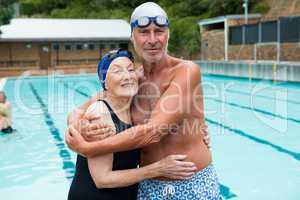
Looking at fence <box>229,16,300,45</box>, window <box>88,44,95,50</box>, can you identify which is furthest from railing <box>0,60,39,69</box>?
fence <box>229,16,300,45</box>

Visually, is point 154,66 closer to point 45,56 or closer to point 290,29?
point 290,29

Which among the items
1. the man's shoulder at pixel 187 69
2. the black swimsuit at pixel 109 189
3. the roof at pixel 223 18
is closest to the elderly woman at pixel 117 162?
the black swimsuit at pixel 109 189

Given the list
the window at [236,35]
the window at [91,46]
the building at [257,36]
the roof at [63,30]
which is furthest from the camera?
the window at [91,46]

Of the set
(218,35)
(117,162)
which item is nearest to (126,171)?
(117,162)

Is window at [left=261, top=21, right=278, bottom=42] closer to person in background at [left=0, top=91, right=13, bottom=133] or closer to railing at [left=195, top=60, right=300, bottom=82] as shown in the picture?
railing at [left=195, top=60, right=300, bottom=82]

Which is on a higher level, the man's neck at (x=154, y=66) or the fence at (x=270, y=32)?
the fence at (x=270, y=32)

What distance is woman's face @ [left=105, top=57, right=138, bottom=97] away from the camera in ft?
5.60

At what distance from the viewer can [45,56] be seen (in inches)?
1115

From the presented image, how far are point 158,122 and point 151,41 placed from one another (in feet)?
1.17

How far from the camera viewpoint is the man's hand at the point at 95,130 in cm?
164

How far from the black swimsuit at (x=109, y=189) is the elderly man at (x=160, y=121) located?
0.20ft

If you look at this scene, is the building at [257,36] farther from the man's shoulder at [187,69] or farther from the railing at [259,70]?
the man's shoulder at [187,69]

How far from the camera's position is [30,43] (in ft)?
90.4

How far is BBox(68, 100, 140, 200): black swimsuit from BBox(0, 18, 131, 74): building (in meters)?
24.9
